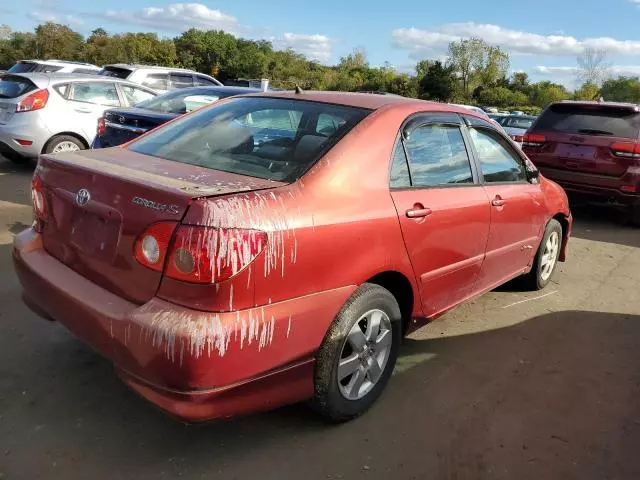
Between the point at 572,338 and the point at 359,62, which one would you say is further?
the point at 359,62

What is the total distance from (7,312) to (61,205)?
153 cm

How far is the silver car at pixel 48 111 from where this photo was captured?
8016mm

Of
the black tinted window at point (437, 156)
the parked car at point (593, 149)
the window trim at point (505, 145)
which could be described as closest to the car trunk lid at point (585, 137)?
the parked car at point (593, 149)

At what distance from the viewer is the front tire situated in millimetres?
2621

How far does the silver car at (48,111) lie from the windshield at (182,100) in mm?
1219

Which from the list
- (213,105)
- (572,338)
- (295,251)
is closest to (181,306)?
(295,251)

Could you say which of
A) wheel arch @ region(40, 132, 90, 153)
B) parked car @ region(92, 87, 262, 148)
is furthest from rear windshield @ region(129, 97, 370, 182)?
wheel arch @ region(40, 132, 90, 153)

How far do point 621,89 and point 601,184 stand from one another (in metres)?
61.3

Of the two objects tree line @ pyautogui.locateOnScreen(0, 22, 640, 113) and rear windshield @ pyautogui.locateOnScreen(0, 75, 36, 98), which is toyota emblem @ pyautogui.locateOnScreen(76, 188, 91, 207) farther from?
tree line @ pyautogui.locateOnScreen(0, 22, 640, 113)

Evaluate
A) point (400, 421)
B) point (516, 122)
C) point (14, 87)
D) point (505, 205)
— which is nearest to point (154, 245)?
point (400, 421)

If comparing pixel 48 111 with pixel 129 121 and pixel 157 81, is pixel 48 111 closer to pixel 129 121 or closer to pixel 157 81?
pixel 129 121

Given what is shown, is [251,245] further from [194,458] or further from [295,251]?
[194,458]

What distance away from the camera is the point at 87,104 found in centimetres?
866

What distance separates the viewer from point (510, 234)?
13.4 ft
